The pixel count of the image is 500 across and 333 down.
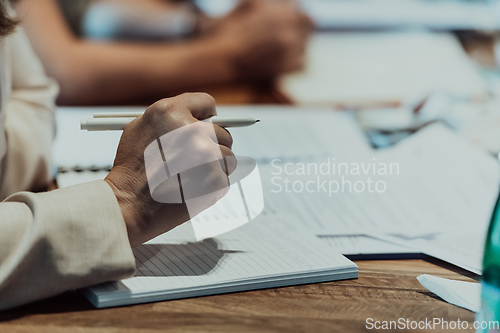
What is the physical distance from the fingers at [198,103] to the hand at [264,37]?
0.79m

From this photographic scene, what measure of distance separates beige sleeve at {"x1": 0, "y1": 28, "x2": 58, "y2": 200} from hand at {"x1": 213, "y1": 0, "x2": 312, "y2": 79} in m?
0.54

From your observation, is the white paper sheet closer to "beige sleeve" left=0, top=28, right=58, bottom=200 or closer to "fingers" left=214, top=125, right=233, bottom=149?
"fingers" left=214, top=125, right=233, bottom=149

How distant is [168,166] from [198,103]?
0.05m

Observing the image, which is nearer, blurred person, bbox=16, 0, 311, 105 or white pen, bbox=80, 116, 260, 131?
white pen, bbox=80, 116, 260, 131

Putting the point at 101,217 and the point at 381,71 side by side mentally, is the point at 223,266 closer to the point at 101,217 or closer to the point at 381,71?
the point at 101,217

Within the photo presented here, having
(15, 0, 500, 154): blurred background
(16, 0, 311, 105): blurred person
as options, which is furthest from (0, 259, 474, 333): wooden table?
(16, 0, 311, 105): blurred person

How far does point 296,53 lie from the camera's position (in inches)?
45.2

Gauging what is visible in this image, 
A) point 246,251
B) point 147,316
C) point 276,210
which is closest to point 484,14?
point 276,210

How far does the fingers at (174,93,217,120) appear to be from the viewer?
36cm

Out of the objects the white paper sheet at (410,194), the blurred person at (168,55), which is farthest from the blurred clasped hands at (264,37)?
the white paper sheet at (410,194)

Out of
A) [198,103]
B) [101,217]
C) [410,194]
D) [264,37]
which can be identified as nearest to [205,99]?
[198,103]

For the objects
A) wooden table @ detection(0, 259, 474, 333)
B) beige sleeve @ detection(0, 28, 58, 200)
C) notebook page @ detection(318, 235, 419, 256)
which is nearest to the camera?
wooden table @ detection(0, 259, 474, 333)

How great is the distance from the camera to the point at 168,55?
115cm

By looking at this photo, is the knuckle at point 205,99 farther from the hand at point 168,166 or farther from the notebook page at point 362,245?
the notebook page at point 362,245
